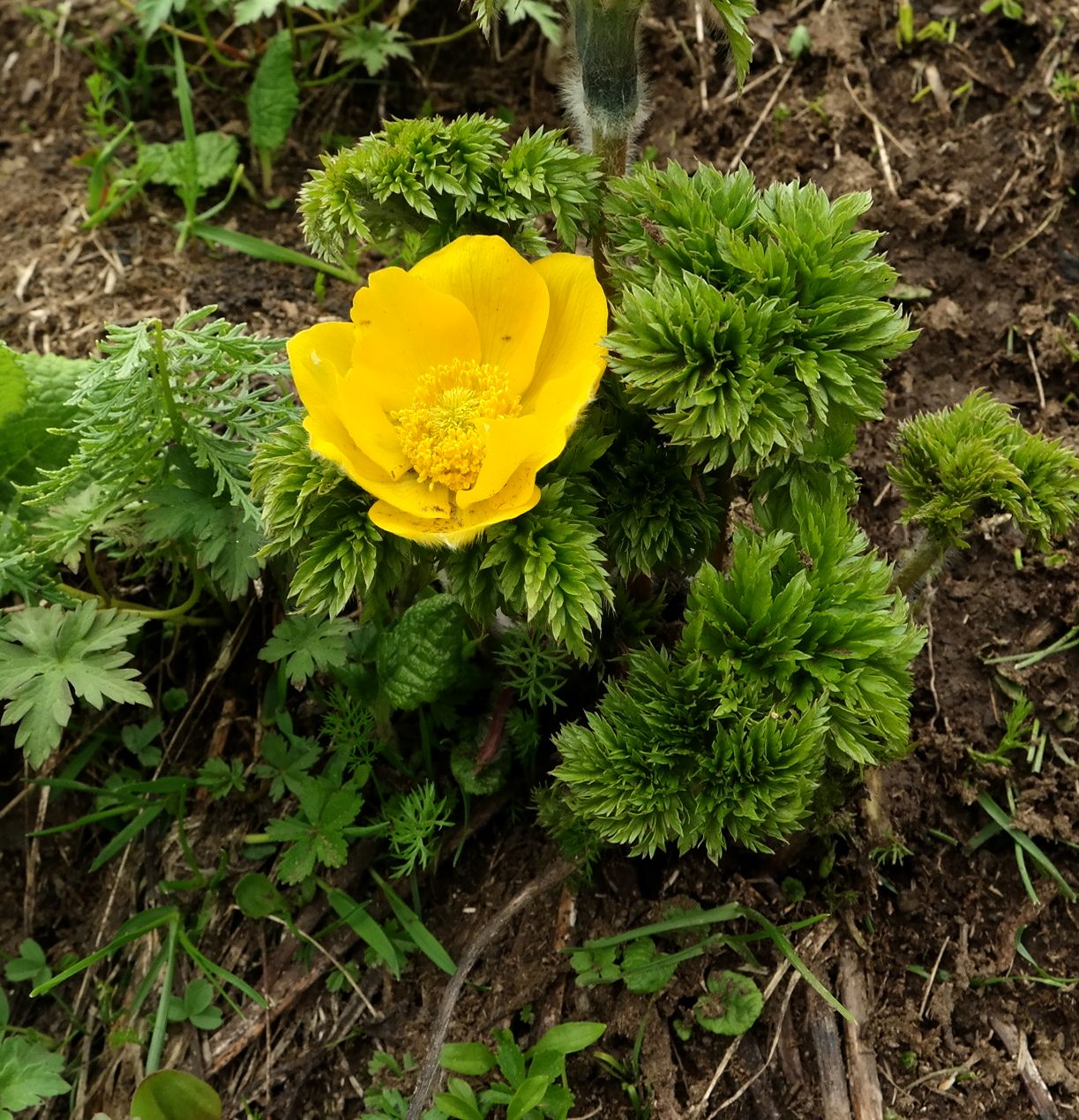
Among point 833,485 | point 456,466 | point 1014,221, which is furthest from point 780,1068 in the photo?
point 1014,221

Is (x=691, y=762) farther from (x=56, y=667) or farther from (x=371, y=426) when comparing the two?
(x=56, y=667)

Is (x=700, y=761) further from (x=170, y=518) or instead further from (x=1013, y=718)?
(x=170, y=518)

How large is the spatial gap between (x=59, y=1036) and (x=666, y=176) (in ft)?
7.27

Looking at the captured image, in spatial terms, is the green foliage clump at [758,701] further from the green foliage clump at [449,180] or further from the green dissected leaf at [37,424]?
the green dissected leaf at [37,424]

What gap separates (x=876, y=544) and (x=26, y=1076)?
2202 mm

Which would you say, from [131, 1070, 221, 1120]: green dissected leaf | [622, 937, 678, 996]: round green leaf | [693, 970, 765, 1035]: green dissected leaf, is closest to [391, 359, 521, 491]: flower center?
[622, 937, 678, 996]: round green leaf

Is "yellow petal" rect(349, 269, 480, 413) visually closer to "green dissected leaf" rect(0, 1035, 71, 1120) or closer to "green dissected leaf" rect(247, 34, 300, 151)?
"green dissected leaf" rect(0, 1035, 71, 1120)

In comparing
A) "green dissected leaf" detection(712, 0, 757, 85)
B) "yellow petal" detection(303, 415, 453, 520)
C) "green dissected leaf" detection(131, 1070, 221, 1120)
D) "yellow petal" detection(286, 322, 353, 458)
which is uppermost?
"green dissected leaf" detection(712, 0, 757, 85)

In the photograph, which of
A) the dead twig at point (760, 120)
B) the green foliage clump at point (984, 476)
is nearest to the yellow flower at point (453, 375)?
the green foliage clump at point (984, 476)

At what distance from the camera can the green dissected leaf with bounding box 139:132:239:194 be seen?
322 centimetres

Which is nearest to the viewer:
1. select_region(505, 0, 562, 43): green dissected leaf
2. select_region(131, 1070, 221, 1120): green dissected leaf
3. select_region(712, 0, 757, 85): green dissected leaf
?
select_region(712, 0, 757, 85): green dissected leaf

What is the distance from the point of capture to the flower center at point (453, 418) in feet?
6.06

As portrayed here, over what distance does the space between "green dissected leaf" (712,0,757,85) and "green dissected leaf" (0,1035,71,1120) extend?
2.27 metres

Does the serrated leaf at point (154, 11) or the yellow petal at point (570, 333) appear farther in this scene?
the serrated leaf at point (154, 11)
